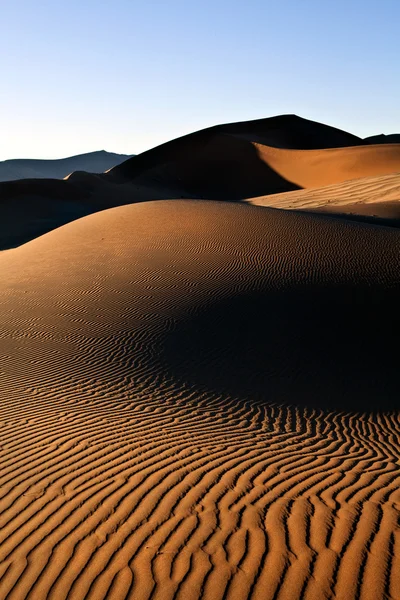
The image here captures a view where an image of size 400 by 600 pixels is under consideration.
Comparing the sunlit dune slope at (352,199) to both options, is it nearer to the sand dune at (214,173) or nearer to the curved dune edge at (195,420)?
the curved dune edge at (195,420)

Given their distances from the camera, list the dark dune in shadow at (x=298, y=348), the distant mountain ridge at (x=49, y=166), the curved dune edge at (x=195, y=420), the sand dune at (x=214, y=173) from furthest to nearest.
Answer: the distant mountain ridge at (x=49, y=166) → the sand dune at (x=214, y=173) → the dark dune in shadow at (x=298, y=348) → the curved dune edge at (x=195, y=420)

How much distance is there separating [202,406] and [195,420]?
764mm

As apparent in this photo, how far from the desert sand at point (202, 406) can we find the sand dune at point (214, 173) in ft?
55.3

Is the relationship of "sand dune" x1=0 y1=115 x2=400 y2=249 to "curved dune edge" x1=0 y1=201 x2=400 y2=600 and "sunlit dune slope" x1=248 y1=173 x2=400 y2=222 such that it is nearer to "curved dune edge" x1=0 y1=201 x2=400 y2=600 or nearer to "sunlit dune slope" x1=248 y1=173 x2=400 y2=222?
"sunlit dune slope" x1=248 y1=173 x2=400 y2=222

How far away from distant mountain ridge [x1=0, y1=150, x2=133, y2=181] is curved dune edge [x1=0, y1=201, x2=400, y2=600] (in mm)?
142817

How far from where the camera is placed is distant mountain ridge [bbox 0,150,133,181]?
162 m

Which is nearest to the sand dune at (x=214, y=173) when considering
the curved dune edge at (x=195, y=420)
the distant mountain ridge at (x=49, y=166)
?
the curved dune edge at (x=195, y=420)

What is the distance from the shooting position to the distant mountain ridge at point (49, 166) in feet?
530

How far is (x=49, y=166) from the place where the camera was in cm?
17875

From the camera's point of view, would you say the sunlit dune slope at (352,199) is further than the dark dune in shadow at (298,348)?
Yes

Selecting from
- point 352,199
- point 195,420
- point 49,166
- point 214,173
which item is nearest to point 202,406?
point 195,420

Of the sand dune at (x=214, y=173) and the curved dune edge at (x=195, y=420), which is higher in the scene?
the sand dune at (x=214, y=173)

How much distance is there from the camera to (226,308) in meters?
13.4

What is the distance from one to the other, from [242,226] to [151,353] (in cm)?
817
